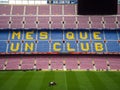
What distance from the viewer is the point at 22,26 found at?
51.8m

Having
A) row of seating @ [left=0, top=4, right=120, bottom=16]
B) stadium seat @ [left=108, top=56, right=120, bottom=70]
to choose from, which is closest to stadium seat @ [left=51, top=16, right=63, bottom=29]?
row of seating @ [left=0, top=4, right=120, bottom=16]

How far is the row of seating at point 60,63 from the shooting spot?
44625 mm

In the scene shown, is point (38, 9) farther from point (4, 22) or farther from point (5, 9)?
point (4, 22)

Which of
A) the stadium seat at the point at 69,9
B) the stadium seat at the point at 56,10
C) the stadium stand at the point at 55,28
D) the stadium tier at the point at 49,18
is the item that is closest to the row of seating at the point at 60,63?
the stadium stand at the point at 55,28

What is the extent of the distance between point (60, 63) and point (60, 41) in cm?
616

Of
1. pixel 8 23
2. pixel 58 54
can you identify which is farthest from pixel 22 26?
pixel 58 54

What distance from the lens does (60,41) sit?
49500mm

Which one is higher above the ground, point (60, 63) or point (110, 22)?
point (110, 22)

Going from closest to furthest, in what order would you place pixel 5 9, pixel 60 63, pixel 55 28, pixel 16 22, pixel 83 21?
pixel 60 63, pixel 55 28, pixel 16 22, pixel 83 21, pixel 5 9

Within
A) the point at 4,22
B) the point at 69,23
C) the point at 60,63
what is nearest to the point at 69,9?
the point at 69,23

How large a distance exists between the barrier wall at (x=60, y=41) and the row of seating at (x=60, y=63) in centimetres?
161

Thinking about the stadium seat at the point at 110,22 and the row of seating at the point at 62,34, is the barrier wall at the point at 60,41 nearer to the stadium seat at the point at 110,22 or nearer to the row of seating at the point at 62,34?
the row of seating at the point at 62,34

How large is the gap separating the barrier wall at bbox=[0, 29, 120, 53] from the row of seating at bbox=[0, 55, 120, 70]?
5.28 feet

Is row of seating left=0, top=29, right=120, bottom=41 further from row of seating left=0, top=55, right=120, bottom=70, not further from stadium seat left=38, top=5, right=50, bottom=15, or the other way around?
stadium seat left=38, top=5, right=50, bottom=15
